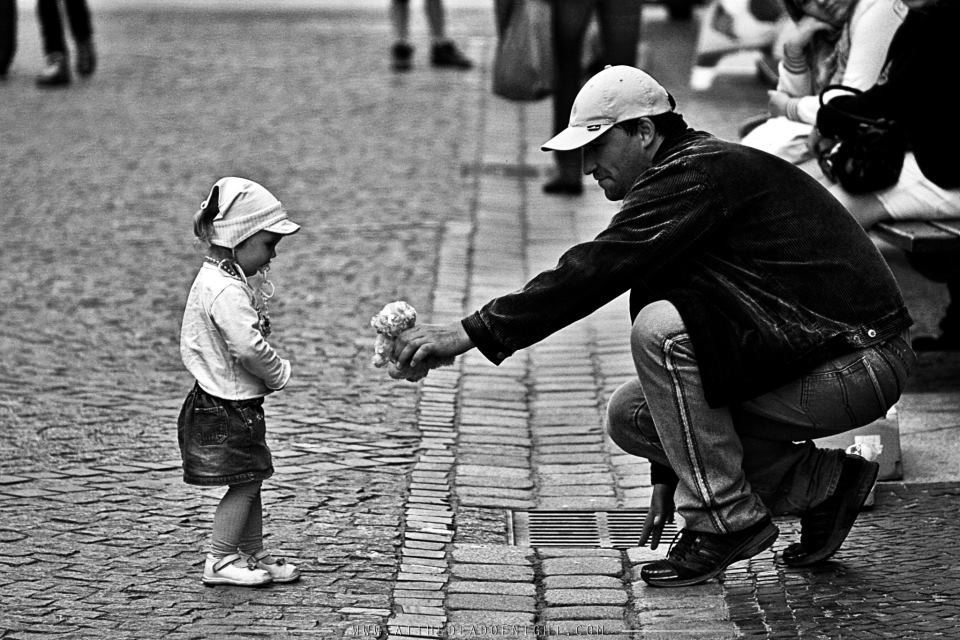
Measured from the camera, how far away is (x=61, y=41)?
1265 cm

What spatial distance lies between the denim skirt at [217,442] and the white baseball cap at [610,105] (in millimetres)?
1060

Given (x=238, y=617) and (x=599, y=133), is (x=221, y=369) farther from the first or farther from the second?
(x=599, y=133)

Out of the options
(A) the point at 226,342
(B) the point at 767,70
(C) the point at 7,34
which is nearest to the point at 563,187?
(B) the point at 767,70

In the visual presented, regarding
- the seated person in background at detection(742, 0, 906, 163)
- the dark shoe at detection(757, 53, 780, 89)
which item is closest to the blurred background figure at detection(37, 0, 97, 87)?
the dark shoe at detection(757, 53, 780, 89)

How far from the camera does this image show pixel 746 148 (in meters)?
4.13

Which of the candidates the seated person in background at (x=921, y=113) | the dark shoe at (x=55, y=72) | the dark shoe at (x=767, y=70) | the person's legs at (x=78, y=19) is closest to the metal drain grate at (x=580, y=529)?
the seated person in background at (x=921, y=113)

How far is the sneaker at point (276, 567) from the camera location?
14.0 ft

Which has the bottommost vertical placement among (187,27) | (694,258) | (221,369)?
→ (187,27)

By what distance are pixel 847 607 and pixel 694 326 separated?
80 cm

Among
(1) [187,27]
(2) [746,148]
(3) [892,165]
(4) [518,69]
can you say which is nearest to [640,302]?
(2) [746,148]

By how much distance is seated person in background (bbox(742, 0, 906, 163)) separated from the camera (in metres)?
5.74

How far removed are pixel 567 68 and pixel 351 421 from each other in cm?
372

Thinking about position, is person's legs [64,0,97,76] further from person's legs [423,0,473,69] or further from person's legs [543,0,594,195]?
person's legs [543,0,594,195]

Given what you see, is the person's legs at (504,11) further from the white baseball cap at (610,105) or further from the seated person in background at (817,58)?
the white baseball cap at (610,105)
